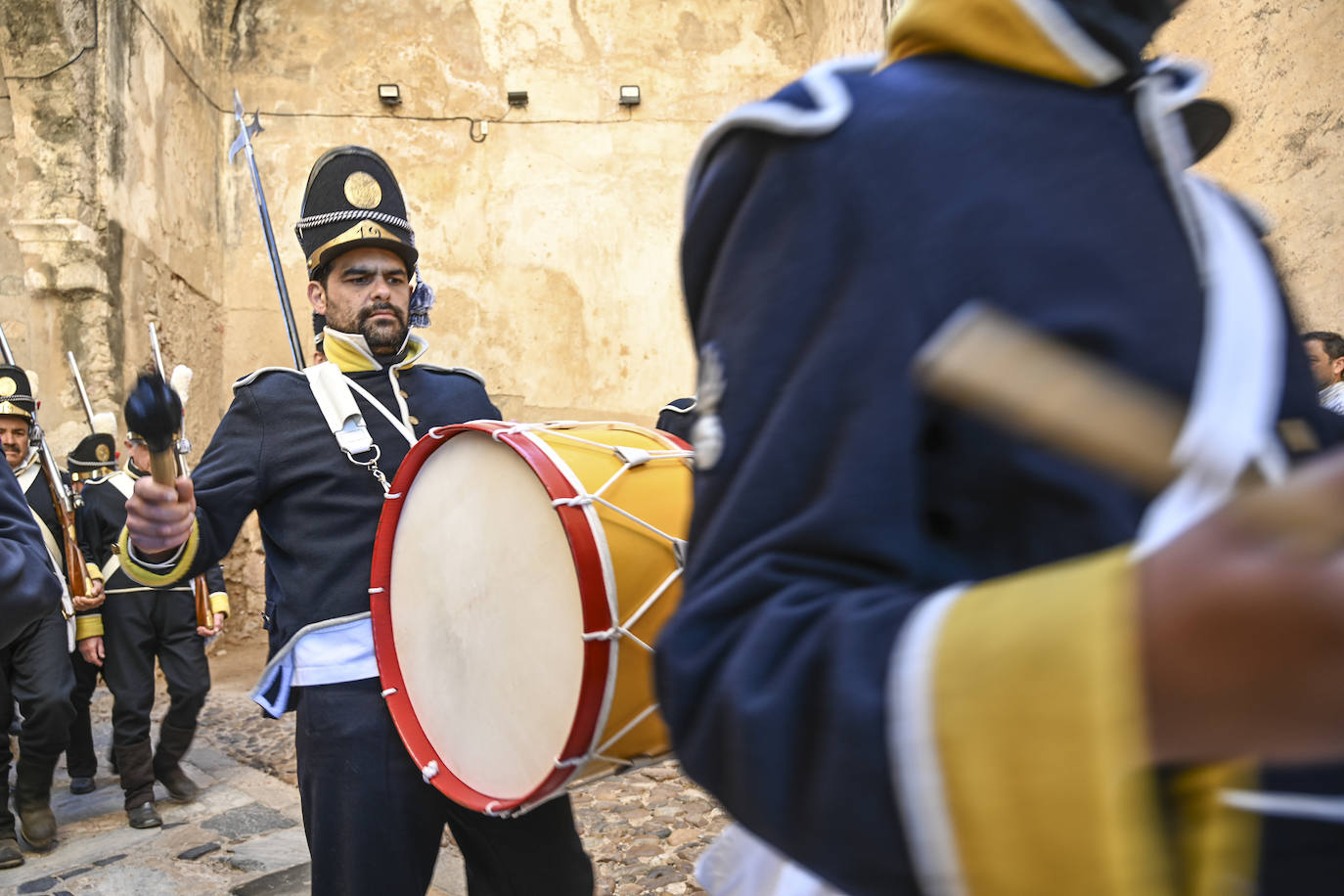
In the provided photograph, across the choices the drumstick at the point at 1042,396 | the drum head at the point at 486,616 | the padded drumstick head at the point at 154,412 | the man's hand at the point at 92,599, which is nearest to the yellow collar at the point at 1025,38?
the drumstick at the point at 1042,396

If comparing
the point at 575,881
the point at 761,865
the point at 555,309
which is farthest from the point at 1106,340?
the point at 555,309

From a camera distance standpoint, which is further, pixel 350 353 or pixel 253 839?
pixel 253 839

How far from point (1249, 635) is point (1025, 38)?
1.51 feet

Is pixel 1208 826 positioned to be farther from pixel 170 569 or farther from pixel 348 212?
pixel 348 212

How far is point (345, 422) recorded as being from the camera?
2.40 meters

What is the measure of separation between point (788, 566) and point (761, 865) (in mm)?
383

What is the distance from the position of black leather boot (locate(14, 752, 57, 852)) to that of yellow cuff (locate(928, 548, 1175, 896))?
4.81 m

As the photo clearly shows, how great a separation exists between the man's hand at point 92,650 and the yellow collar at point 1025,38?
5.27 metres

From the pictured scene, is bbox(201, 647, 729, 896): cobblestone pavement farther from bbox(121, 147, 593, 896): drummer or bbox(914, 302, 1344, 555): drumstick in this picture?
bbox(914, 302, 1344, 555): drumstick

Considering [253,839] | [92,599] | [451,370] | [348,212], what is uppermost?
[348,212]

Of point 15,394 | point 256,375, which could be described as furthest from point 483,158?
point 256,375

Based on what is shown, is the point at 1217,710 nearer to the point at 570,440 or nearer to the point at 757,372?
the point at 757,372

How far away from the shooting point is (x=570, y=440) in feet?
6.40

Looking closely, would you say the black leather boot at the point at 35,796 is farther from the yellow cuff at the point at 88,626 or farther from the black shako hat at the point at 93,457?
the black shako hat at the point at 93,457
